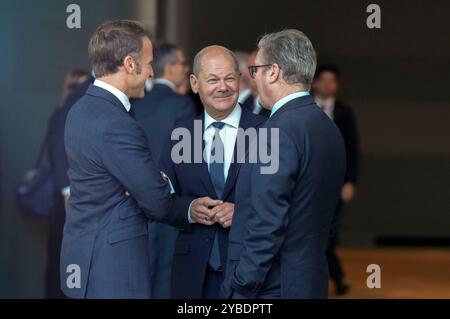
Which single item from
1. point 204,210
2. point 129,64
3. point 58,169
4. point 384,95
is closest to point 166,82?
point 58,169

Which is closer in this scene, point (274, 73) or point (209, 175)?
point (274, 73)

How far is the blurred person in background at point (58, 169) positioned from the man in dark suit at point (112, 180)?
1.61 metres

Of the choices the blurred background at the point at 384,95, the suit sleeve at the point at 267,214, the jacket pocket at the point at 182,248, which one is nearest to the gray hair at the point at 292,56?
the suit sleeve at the point at 267,214

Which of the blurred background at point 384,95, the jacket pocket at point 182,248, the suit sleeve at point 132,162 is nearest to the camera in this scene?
the suit sleeve at point 132,162

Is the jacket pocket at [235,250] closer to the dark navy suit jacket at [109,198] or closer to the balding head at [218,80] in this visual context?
the dark navy suit jacket at [109,198]

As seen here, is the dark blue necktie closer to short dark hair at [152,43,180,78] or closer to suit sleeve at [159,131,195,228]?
suit sleeve at [159,131,195,228]

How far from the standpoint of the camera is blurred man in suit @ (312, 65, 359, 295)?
20.2 feet

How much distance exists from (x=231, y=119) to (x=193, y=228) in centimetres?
Result: 42

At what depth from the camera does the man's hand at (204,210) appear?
3.32m

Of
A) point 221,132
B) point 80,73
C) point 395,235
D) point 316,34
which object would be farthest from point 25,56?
point 395,235

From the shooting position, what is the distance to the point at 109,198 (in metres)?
2.96

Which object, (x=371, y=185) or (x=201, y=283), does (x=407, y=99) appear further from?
(x=201, y=283)

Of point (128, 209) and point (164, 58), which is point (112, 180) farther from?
point (164, 58)
